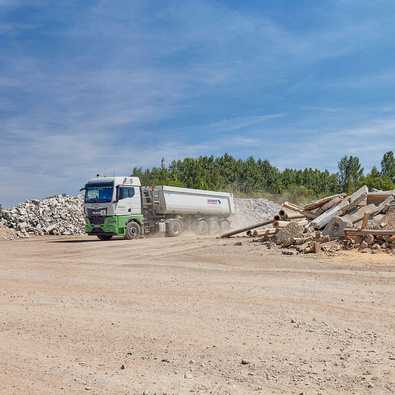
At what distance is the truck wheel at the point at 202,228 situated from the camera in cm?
2838

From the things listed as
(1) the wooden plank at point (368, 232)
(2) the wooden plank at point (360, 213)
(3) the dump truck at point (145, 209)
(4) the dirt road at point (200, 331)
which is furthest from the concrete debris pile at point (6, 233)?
(1) the wooden plank at point (368, 232)

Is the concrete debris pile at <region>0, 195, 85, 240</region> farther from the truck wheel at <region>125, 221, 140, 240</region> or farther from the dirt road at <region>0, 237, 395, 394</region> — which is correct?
the dirt road at <region>0, 237, 395, 394</region>

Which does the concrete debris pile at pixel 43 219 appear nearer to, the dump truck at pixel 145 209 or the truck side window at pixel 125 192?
the dump truck at pixel 145 209

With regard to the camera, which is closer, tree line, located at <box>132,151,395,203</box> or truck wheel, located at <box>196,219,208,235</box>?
truck wheel, located at <box>196,219,208,235</box>

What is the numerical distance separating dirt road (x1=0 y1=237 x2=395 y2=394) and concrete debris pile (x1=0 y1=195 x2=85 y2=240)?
19.7 m

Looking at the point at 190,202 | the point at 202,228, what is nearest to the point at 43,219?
the point at 190,202

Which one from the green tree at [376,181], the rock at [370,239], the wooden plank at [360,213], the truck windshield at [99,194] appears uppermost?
the green tree at [376,181]

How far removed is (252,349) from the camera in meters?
5.89

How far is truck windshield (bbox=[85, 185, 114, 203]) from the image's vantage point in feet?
76.0

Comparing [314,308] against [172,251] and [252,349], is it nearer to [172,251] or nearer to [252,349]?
[252,349]

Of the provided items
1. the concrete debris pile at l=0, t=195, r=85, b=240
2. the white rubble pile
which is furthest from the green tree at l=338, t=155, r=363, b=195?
the concrete debris pile at l=0, t=195, r=85, b=240

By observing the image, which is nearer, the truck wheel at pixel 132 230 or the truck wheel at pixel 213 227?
the truck wheel at pixel 132 230

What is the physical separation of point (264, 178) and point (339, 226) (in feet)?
204

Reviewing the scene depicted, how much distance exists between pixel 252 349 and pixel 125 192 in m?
18.5
